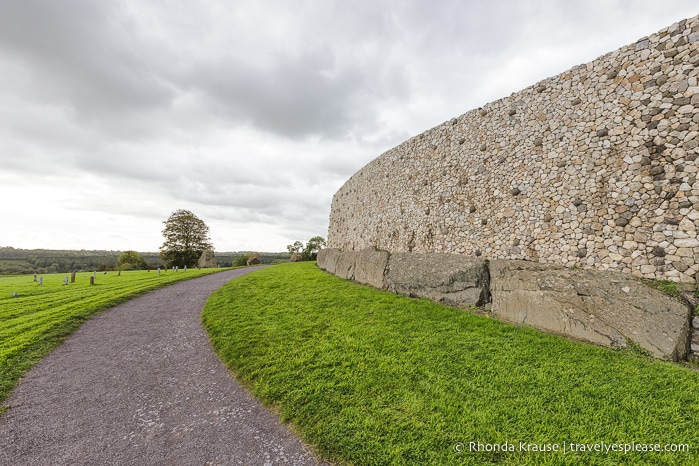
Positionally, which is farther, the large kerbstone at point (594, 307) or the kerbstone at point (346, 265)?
the kerbstone at point (346, 265)

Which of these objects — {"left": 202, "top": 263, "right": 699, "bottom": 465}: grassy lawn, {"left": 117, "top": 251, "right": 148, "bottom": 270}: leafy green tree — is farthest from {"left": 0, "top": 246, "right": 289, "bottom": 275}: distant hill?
{"left": 202, "top": 263, "right": 699, "bottom": 465}: grassy lawn

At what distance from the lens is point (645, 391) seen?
5172 mm

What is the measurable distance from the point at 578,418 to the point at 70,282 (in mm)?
31837

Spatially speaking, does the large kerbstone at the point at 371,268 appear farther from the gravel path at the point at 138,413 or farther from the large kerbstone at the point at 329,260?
the gravel path at the point at 138,413

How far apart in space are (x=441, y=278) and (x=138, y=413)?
9926 millimetres

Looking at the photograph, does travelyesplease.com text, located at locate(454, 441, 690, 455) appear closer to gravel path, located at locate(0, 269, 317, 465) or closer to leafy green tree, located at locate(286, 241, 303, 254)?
gravel path, located at locate(0, 269, 317, 465)

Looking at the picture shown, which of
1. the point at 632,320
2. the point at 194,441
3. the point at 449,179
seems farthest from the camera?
the point at 449,179

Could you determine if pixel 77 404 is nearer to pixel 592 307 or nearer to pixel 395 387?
pixel 395 387

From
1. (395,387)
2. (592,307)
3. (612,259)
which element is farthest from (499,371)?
(612,259)

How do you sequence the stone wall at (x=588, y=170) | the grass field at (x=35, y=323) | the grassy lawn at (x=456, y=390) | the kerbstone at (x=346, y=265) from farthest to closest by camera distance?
the kerbstone at (x=346, y=265) → the stone wall at (x=588, y=170) → the grass field at (x=35, y=323) → the grassy lawn at (x=456, y=390)

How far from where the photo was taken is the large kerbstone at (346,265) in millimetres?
16672

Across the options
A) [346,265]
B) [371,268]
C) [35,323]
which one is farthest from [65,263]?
[371,268]

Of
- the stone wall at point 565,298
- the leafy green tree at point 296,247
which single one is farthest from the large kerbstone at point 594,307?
the leafy green tree at point 296,247

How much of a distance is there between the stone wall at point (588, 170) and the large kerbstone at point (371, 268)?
8.88 feet
